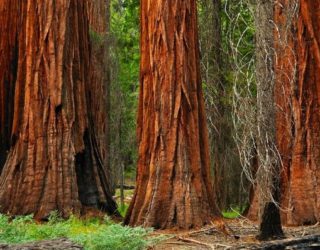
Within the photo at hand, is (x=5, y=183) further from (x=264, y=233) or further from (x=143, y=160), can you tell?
(x=264, y=233)

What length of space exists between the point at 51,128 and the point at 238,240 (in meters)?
4.06

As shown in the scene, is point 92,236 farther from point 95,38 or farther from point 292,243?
point 95,38

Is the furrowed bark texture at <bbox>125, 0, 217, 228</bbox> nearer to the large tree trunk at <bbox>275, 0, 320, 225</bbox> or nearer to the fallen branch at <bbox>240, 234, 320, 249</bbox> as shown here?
the large tree trunk at <bbox>275, 0, 320, 225</bbox>

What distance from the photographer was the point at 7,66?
12.3m

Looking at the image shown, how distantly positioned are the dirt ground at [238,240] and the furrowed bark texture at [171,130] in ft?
1.58

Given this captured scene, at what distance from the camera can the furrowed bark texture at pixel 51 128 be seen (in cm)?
1000

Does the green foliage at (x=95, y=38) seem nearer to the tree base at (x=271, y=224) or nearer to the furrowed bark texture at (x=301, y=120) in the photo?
the furrowed bark texture at (x=301, y=120)

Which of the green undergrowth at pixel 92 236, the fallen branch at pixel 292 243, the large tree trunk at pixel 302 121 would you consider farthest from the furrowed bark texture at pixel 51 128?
the fallen branch at pixel 292 243

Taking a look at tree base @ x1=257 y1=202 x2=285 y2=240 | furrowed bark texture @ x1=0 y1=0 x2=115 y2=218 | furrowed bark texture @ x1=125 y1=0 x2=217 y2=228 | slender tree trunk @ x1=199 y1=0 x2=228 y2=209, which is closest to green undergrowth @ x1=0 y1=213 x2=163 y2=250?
tree base @ x1=257 y1=202 x2=285 y2=240

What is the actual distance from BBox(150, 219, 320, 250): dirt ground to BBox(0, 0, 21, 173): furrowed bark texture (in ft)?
15.9

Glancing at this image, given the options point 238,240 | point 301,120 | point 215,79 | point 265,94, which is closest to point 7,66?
point 215,79

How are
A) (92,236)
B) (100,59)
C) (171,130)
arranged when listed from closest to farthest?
(92,236) → (171,130) → (100,59)

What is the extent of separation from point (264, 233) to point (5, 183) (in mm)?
4814

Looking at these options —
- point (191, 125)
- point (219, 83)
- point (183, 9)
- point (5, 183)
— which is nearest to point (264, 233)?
point (191, 125)
